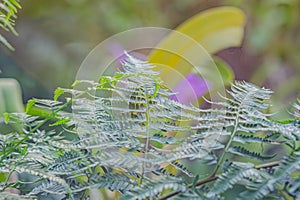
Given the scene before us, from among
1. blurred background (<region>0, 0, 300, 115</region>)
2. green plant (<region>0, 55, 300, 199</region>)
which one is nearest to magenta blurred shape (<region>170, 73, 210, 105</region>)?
green plant (<region>0, 55, 300, 199</region>)

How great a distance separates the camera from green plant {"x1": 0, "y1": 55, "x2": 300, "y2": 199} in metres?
0.23

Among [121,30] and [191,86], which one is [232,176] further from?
[121,30]

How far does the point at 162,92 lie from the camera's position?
0.31 m

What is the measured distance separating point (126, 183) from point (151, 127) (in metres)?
0.04

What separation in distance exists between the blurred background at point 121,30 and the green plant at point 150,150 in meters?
1.11

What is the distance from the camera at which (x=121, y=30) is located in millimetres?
1506

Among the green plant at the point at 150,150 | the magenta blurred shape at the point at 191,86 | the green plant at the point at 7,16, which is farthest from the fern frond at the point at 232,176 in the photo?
the magenta blurred shape at the point at 191,86

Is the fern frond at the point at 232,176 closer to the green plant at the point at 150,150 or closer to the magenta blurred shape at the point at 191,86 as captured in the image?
the green plant at the point at 150,150

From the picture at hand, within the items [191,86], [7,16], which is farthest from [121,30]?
[7,16]

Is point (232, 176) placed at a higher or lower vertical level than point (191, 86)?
lower

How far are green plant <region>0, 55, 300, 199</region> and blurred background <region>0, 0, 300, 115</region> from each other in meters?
1.11

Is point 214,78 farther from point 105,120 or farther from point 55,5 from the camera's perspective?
point 55,5

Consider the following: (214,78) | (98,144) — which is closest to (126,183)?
(98,144)

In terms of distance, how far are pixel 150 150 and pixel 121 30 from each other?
126 cm
